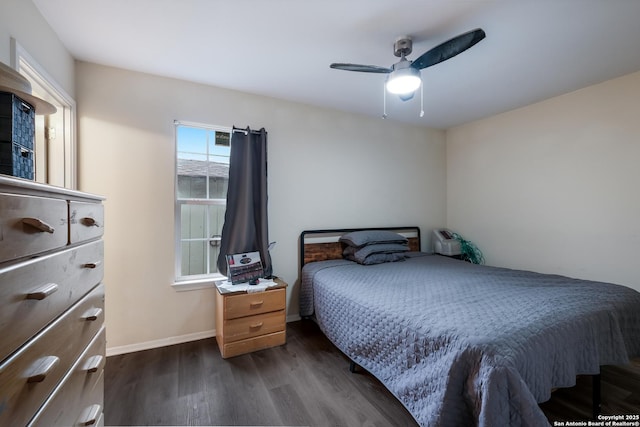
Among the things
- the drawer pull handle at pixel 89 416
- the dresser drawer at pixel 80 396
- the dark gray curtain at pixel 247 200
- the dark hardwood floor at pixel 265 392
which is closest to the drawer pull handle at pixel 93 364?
the dresser drawer at pixel 80 396

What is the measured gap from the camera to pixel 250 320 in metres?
2.39

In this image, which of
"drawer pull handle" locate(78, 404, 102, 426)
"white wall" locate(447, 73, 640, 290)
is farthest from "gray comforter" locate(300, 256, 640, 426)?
"drawer pull handle" locate(78, 404, 102, 426)

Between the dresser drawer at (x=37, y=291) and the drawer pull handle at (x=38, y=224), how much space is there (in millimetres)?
89

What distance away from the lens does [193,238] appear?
2.72 meters

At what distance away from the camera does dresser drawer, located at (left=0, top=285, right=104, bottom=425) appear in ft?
2.14

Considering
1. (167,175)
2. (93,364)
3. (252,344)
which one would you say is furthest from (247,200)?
(93,364)

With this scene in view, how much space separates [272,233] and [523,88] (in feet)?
9.89

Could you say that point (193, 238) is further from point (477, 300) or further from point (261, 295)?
point (477, 300)

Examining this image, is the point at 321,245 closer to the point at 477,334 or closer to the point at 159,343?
the point at 159,343

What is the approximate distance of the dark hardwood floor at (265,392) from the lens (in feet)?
5.38

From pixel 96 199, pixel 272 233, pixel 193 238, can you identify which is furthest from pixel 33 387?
pixel 272 233

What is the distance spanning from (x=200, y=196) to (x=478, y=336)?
2.58 metres

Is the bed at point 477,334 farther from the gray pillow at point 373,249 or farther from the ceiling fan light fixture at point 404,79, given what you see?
the ceiling fan light fixture at point 404,79

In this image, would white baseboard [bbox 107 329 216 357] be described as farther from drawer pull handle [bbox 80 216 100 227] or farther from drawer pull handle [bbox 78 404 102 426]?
drawer pull handle [bbox 80 216 100 227]
